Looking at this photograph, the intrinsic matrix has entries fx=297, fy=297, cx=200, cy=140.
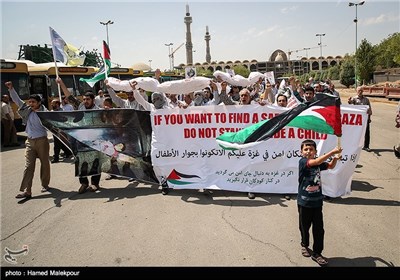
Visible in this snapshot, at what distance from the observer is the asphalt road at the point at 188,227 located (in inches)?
138

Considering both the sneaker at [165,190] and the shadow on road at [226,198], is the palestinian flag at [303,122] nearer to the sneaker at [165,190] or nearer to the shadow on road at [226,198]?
the shadow on road at [226,198]

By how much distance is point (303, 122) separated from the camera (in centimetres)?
A: 424

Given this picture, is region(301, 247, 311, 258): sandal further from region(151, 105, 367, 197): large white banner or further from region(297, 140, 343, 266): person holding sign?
region(151, 105, 367, 197): large white banner

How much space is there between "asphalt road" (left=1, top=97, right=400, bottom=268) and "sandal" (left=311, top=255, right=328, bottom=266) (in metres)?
0.08

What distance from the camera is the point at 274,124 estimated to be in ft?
15.5

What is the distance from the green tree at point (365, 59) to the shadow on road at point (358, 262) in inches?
1844

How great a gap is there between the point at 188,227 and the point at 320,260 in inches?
71.0

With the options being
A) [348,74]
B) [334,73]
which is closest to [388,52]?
[348,74]

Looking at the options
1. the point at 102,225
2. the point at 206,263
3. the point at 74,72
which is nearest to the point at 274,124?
the point at 206,263

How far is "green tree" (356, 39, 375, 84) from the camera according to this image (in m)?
42.6

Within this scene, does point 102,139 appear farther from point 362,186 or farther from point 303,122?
point 362,186

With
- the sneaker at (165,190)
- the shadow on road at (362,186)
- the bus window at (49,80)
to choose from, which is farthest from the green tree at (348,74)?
the sneaker at (165,190)

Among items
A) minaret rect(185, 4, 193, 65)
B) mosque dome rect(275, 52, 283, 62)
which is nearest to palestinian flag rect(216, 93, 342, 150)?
minaret rect(185, 4, 193, 65)
